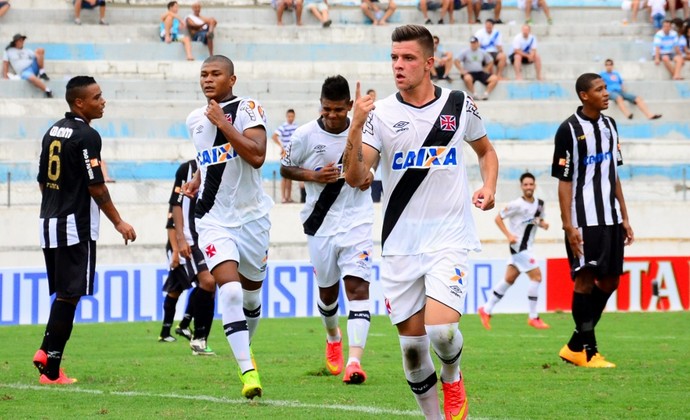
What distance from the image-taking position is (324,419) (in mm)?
7824

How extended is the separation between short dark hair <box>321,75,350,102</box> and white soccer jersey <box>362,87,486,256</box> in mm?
2753

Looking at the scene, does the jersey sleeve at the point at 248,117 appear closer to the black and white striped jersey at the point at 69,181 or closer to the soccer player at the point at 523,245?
the black and white striped jersey at the point at 69,181

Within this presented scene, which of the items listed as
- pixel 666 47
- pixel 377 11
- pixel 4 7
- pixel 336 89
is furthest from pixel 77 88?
pixel 666 47

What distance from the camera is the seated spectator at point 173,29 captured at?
26625 millimetres

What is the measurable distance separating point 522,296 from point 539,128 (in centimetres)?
651

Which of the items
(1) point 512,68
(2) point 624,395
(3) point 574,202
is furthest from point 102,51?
(2) point 624,395

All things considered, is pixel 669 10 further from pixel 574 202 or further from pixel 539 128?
pixel 574 202

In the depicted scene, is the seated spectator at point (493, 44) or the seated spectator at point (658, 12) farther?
the seated spectator at point (658, 12)

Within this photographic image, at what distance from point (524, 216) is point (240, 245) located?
29.5 feet

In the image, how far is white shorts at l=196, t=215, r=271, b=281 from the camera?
9109 millimetres

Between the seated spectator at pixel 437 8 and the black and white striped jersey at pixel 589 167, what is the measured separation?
18.3 metres

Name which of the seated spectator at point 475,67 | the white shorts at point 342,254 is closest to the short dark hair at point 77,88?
the white shorts at point 342,254

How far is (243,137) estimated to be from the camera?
8.93 m

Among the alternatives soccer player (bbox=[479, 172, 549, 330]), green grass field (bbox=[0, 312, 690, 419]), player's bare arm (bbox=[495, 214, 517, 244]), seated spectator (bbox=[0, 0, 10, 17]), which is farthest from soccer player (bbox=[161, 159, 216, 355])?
seated spectator (bbox=[0, 0, 10, 17])
